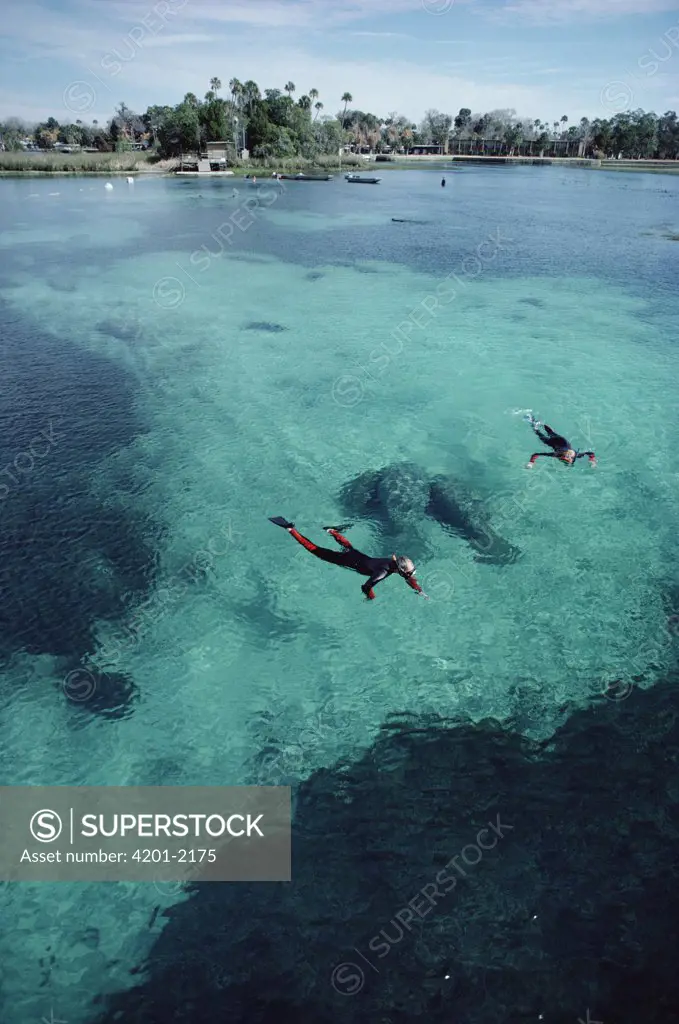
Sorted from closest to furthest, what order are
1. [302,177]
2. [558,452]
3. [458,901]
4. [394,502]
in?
[458,901]
[394,502]
[558,452]
[302,177]

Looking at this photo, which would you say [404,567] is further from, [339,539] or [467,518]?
[467,518]

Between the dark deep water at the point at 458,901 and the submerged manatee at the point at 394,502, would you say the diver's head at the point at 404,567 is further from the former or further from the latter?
the dark deep water at the point at 458,901

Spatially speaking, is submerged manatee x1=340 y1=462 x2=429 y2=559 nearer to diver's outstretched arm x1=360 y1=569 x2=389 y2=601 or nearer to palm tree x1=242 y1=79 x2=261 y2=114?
diver's outstretched arm x1=360 y1=569 x2=389 y2=601

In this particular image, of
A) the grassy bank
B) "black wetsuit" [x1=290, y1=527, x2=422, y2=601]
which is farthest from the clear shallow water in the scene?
the grassy bank

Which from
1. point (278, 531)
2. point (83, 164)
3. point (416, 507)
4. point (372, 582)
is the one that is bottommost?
point (278, 531)

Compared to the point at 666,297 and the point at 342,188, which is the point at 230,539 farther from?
the point at 342,188

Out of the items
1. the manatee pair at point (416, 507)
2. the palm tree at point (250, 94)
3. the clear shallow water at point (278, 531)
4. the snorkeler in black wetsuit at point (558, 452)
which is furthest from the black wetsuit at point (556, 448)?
the palm tree at point (250, 94)

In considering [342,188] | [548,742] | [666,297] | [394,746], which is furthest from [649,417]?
[342,188]

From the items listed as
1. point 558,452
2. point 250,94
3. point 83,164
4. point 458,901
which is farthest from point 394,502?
point 250,94
